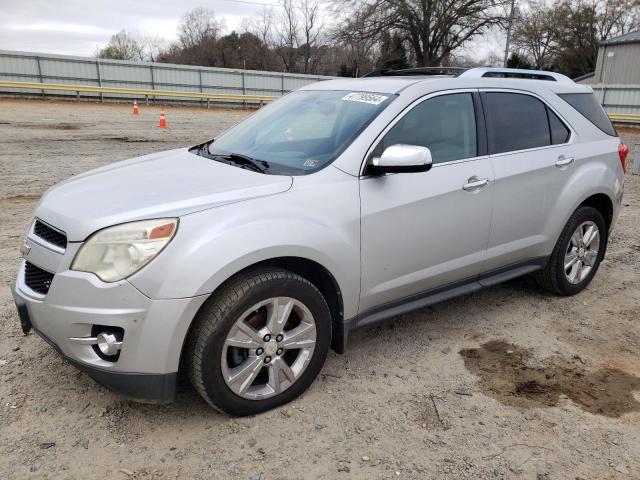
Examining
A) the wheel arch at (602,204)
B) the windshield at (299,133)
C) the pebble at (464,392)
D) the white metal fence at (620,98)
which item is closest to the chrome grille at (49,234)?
the windshield at (299,133)

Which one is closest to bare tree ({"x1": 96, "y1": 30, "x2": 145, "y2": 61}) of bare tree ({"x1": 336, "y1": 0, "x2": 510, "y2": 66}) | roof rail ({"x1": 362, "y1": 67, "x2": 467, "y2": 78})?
bare tree ({"x1": 336, "y1": 0, "x2": 510, "y2": 66})

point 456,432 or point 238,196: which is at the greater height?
point 238,196

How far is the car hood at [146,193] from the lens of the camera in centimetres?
263

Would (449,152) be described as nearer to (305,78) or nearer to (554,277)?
(554,277)

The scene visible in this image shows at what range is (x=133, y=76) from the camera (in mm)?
29562

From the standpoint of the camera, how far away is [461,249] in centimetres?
364

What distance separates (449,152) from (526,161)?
2.41 ft

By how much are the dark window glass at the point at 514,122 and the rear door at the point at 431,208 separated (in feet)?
0.46

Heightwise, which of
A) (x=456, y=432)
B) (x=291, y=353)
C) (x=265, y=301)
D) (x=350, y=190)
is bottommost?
(x=456, y=432)

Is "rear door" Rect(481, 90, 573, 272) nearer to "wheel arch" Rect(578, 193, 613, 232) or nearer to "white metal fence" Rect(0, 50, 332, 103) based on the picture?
"wheel arch" Rect(578, 193, 613, 232)

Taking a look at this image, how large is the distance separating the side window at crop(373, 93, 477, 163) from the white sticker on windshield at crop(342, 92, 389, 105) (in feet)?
0.67

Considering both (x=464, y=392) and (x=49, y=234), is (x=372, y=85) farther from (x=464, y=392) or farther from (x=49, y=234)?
(x=49, y=234)

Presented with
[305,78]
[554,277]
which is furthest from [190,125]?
[554,277]

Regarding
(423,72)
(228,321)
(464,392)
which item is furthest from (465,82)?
(228,321)
